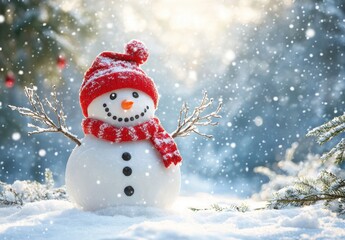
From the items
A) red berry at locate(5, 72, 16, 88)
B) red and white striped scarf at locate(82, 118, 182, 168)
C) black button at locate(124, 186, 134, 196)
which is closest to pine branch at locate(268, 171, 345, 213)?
red and white striped scarf at locate(82, 118, 182, 168)

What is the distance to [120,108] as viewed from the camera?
4.39 meters

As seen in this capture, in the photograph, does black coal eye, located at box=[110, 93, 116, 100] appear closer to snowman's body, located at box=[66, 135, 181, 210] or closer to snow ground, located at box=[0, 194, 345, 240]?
snowman's body, located at box=[66, 135, 181, 210]

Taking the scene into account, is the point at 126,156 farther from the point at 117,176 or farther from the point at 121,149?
the point at 117,176

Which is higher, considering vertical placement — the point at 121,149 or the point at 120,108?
the point at 120,108

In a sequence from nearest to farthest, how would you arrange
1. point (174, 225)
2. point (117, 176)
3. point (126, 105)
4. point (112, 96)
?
point (174, 225) < point (117, 176) < point (126, 105) < point (112, 96)

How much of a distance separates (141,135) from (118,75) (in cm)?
71

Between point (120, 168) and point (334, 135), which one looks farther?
point (120, 168)

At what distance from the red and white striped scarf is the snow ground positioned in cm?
61

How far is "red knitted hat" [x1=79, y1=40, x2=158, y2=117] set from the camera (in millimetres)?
4395

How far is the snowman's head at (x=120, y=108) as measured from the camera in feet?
14.4

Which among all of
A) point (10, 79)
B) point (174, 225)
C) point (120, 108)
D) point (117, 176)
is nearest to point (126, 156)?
point (117, 176)

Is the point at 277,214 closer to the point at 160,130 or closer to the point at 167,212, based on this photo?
the point at 167,212

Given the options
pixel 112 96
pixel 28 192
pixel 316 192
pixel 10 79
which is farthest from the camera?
pixel 10 79

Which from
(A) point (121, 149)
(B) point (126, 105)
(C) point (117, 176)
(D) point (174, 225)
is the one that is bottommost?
(D) point (174, 225)
